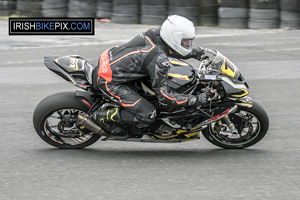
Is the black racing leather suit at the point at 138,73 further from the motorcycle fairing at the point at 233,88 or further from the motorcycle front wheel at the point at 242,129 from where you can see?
the motorcycle front wheel at the point at 242,129

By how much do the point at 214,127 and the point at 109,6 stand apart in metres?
9.44

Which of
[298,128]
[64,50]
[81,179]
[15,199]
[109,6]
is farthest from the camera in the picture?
[109,6]

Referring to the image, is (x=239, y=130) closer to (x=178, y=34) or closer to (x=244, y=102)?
(x=244, y=102)

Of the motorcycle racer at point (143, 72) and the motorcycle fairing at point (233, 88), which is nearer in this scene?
the motorcycle racer at point (143, 72)

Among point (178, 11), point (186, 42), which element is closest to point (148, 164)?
point (186, 42)

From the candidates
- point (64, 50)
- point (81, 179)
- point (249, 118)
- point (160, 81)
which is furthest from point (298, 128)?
point (64, 50)

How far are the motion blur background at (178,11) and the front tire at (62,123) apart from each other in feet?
27.0

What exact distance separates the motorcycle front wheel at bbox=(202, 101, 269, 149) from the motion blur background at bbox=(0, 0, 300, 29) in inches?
316

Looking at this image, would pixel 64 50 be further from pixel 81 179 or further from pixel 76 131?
pixel 81 179


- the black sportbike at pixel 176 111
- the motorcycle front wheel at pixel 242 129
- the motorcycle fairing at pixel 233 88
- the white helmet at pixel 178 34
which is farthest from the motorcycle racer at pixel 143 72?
the motorcycle front wheel at pixel 242 129

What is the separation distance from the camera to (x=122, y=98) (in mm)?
5777

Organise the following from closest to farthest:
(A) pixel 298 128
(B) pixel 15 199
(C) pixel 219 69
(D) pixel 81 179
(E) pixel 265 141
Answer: (B) pixel 15 199 < (D) pixel 81 179 < (C) pixel 219 69 < (E) pixel 265 141 < (A) pixel 298 128

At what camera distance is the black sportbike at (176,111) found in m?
5.79

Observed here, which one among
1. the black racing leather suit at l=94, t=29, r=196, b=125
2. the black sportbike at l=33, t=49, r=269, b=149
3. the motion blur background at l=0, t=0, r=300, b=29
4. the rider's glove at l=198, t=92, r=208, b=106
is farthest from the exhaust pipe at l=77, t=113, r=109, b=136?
the motion blur background at l=0, t=0, r=300, b=29
